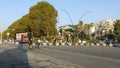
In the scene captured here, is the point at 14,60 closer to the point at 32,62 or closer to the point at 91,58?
the point at 32,62

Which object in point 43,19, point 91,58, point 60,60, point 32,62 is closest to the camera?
point 32,62

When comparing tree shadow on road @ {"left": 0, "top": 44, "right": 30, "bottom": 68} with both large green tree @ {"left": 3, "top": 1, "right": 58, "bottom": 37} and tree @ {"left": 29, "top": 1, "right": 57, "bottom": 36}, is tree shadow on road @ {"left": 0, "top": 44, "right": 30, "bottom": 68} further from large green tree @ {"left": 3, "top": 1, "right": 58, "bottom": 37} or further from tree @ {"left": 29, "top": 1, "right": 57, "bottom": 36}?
large green tree @ {"left": 3, "top": 1, "right": 58, "bottom": 37}

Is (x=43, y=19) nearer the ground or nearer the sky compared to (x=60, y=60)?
nearer the sky

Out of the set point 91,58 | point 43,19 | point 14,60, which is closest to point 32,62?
point 14,60

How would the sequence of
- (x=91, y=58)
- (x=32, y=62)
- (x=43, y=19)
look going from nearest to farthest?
1. (x=32, y=62)
2. (x=91, y=58)
3. (x=43, y=19)

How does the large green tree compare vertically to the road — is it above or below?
above

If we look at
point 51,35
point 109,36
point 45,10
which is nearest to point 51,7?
point 45,10

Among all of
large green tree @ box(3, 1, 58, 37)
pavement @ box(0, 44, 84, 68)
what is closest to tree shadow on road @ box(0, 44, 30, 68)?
pavement @ box(0, 44, 84, 68)

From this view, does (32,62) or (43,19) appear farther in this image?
(43,19)

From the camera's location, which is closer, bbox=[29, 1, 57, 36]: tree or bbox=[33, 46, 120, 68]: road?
bbox=[33, 46, 120, 68]: road

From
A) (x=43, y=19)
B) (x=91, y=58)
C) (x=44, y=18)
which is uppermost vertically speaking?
(x=44, y=18)

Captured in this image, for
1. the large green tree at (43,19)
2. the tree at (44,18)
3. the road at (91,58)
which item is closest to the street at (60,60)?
the road at (91,58)

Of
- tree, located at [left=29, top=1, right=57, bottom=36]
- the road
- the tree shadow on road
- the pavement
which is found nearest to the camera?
the pavement

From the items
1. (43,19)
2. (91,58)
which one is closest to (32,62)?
(91,58)
